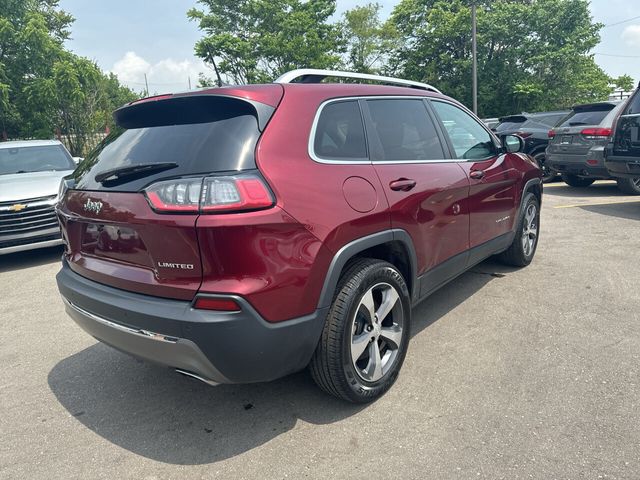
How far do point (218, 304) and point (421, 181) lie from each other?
157 cm

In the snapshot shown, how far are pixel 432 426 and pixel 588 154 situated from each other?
7758 millimetres

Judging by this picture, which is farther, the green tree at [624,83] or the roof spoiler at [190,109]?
the green tree at [624,83]

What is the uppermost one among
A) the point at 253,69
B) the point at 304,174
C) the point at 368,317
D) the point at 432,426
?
the point at 253,69

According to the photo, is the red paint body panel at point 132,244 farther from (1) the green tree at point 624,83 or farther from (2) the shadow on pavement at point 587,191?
(1) the green tree at point 624,83

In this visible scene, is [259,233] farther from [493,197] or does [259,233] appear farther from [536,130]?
[536,130]

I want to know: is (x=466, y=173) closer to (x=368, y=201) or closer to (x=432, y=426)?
(x=368, y=201)

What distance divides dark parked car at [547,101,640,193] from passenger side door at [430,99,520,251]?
5.02 meters

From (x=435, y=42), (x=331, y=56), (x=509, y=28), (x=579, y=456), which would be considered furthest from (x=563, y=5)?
(x=579, y=456)

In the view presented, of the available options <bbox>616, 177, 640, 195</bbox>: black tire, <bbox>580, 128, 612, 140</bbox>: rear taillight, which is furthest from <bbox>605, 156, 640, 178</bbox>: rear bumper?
<bbox>616, 177, 640, 195</bbox>: black tire

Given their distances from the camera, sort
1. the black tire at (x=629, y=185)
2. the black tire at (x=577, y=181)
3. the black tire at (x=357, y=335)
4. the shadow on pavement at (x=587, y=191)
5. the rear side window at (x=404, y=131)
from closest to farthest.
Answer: the black tire at (x=357, y=335) < the rear side window at (x=404, y=131) < the black tire at (x=629, y=185) < the shadow on pavement at (x=587, y=191) < the black tire at (x=577, y=181)

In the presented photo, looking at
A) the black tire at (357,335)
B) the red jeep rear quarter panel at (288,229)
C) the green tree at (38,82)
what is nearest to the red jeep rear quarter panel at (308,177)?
the red jeep rear quarter panel at (288,229)

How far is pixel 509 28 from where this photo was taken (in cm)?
2806

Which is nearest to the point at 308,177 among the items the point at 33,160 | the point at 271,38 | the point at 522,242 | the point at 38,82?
the point at 522,242

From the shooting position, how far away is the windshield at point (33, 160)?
718 centimetres
